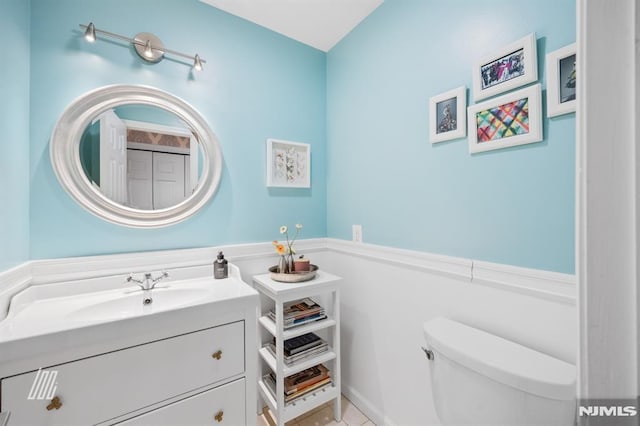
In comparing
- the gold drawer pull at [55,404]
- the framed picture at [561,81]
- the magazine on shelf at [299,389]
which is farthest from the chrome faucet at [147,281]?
the framed picture at [561,81]

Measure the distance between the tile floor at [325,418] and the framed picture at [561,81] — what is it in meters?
1.75

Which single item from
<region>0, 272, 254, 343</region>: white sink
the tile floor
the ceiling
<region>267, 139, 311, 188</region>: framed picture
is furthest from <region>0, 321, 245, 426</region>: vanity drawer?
the ceiling

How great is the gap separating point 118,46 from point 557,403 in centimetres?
216

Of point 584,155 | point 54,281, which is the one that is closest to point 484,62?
point 584,155

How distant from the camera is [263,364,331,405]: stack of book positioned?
4.54 feet

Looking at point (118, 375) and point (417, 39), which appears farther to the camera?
point (417, 39)

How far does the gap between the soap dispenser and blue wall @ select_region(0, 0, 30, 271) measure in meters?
0.73

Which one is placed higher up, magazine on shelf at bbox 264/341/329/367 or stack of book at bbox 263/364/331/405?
magazine on shelf at bbox 264/341/329/367

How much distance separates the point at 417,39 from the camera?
126 cm

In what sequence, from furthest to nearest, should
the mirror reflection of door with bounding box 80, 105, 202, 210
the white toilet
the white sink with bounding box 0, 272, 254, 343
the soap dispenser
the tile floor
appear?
the tile floor
the soap dispenser
the mirror reflection of door with bounding box 80, 105, 202, 210
the white sink with bounding box 0, 272, 254, 343
the white toilet

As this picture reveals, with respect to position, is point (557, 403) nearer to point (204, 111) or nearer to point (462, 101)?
point (462, 101)

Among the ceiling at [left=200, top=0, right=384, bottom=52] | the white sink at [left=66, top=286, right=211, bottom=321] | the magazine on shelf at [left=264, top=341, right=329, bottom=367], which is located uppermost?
the ceiling at [left=200, top=0, right=384, bottom=52]

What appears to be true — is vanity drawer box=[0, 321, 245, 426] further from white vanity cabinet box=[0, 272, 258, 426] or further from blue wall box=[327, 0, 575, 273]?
blue wall box=[327, 0, 575, 273]

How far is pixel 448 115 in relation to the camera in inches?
44.6
